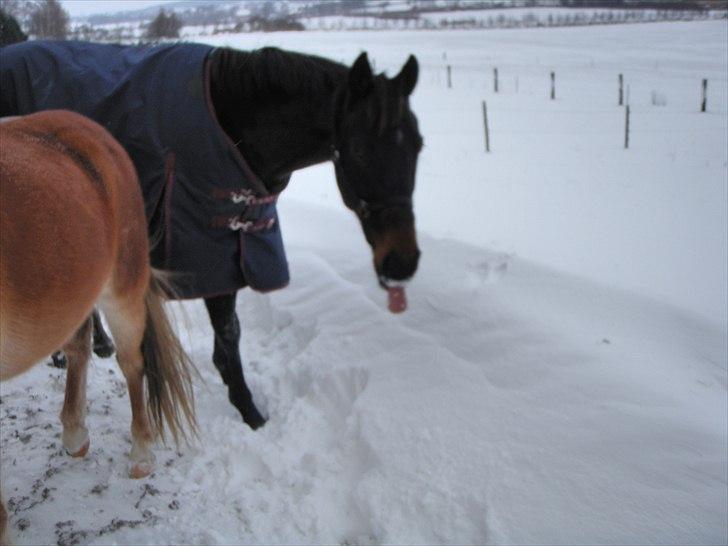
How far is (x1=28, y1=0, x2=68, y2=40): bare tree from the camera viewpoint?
436 centimetres

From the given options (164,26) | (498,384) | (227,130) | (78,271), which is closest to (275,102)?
(227,130)

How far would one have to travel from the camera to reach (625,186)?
3.69 metres

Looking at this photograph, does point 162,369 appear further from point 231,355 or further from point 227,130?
point 227,130

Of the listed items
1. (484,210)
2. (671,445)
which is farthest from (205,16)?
(671,445)

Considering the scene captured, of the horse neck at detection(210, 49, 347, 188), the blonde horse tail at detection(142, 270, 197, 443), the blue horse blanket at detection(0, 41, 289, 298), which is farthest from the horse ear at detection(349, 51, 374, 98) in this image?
the blonde horse tail at detection(142, 270, 197, 443)

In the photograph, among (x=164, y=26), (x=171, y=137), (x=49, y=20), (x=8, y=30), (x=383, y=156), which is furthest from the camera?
(x=164, y=26)

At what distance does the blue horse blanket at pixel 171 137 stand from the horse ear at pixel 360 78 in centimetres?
49

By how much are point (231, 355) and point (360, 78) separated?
133 centimetres

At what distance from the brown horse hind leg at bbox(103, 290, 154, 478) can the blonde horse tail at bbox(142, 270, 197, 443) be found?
32 mm

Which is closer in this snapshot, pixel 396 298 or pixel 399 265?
pixel 399 265

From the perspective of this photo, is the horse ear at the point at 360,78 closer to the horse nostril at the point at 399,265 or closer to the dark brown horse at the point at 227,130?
the dark brown horse at the point at 227,130

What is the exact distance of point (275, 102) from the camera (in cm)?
189

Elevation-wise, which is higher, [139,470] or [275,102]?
[275,102]

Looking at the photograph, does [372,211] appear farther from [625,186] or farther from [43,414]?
[625,186]
